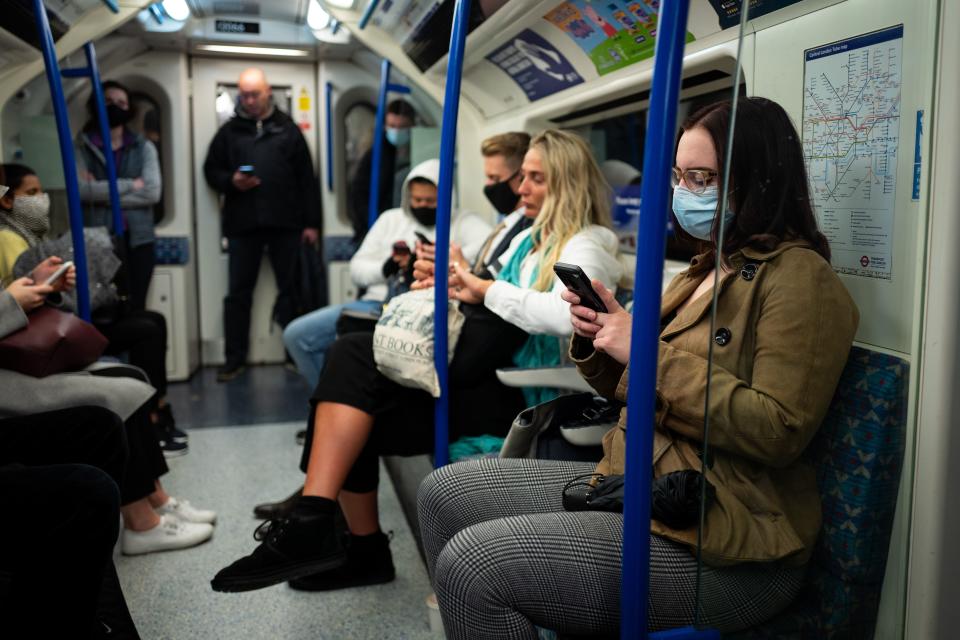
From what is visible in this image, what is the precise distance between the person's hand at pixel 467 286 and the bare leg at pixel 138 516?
134 centimetres

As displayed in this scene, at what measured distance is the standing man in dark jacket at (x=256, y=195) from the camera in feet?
19.1

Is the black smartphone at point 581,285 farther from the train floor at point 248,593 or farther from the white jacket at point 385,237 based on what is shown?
the white jacket at point 385,237

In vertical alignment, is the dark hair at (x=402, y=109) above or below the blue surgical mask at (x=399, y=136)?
above

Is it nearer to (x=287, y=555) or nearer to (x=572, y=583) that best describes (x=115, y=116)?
(x=287, y=555)

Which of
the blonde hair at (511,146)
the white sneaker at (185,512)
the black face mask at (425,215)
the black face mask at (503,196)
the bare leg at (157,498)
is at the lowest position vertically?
the white sneaker at (185,512)

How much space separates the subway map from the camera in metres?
1.32

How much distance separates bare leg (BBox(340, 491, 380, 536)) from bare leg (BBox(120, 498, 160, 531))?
75cm

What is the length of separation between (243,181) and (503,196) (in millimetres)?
3094

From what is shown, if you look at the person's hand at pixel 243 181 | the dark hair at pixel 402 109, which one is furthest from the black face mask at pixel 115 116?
the dark hair at pixel 402 109

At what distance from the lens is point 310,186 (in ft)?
19.8

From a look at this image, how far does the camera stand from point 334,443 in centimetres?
240

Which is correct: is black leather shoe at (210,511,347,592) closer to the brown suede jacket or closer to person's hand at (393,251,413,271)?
the brown suede jacket

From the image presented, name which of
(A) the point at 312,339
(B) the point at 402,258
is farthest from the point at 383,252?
(B) the point at 402,258

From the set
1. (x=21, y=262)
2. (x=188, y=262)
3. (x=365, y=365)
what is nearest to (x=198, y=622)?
(x=365, y=365)
